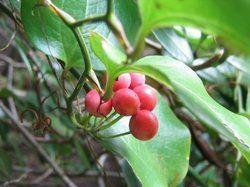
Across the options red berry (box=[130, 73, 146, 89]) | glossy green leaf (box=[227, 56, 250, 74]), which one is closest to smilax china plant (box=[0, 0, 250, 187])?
red berry (box=[130, 73, 146, 89])

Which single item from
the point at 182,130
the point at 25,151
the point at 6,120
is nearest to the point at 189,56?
the point at 182,130

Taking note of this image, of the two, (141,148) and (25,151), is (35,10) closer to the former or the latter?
(141,148)

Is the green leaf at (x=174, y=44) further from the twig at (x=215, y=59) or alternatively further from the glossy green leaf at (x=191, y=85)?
the glossy green leaf at (x=191, y=85)

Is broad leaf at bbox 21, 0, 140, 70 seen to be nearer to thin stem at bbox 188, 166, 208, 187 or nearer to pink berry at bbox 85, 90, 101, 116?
pink berry at bbox 85, 90, 101, 116

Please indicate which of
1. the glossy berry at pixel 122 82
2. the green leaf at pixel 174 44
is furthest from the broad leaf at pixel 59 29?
the green leaf at pixel 174 44

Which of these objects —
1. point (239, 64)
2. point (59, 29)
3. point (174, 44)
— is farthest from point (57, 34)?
point (239, 64)

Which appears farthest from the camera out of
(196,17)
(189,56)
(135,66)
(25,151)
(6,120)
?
(25,151)

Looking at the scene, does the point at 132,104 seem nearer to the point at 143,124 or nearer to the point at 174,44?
the point at 143,124
